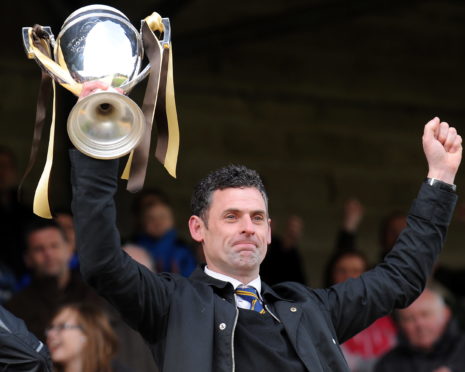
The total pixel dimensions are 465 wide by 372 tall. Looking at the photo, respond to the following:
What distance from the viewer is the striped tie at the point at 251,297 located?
3.82 m

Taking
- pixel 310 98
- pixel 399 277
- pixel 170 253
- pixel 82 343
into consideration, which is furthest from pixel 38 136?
pixel 310 98

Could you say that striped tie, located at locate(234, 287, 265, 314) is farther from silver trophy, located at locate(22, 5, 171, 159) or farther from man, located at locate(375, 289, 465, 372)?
man, located at locate(375, 289, 465, 372)

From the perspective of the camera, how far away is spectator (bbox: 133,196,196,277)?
6586 mm

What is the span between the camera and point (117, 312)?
543cm

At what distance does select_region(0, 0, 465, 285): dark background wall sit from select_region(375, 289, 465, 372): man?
7.84ft

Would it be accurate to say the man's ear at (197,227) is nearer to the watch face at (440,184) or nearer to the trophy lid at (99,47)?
the trophy lid at (99,47)

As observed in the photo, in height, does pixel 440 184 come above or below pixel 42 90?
below

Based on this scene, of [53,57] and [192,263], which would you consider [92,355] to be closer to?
[192,263]

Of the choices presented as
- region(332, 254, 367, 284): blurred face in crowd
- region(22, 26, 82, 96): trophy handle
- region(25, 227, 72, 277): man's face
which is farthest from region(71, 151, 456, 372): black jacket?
region(332, 254, 367, 284): blurred face in crowd

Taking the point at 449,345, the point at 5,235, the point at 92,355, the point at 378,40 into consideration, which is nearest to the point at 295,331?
the point at 92,355

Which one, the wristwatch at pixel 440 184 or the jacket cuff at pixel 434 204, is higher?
the wristwatch at pixel 440 184

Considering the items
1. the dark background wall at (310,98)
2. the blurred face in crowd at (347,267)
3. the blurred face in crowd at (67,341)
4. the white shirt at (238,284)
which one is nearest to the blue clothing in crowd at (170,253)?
the blurred face in crowd at (347,267)

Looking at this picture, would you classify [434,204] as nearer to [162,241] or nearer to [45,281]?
[45,281]

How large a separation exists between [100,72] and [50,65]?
18cm
